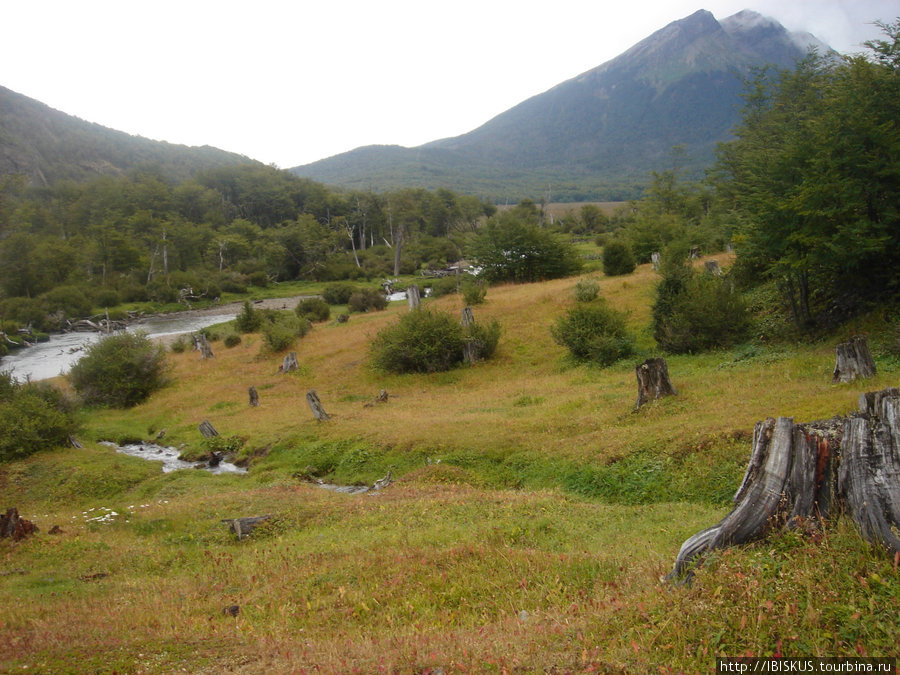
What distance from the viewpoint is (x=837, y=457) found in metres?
6.34

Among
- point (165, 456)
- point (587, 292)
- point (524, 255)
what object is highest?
point (524, 255)

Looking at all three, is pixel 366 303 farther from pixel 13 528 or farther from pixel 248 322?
pixel 13 528

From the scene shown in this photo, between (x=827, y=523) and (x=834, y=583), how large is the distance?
3.87 ft

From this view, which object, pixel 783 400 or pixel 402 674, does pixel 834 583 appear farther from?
pixel 783 400

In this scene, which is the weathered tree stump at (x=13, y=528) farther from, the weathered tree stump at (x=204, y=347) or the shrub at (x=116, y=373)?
the weathered tree stump at (x=204, y=347)

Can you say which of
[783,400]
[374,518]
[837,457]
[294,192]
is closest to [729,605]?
[837,457]

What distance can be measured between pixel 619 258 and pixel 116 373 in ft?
131

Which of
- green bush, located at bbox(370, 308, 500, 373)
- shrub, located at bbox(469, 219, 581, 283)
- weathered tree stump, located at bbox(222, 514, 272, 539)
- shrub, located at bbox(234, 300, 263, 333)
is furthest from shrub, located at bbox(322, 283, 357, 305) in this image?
weathered tree stump, located at bbox(222, 514, 272, 539)

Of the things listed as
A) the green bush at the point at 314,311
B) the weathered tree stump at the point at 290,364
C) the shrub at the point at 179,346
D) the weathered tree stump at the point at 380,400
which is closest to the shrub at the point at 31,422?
the weathered tree stump at the point at 290,364

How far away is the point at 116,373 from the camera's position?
33.5m

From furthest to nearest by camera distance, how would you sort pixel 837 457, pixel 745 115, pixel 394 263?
pixel 394 263
pixel 745 115
pixel 837 457

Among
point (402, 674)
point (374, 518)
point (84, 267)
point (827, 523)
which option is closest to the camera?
point (402, 674)

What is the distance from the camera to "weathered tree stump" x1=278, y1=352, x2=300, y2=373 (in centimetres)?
3628

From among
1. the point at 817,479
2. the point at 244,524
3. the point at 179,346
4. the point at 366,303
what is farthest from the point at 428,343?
the point at 366,303
